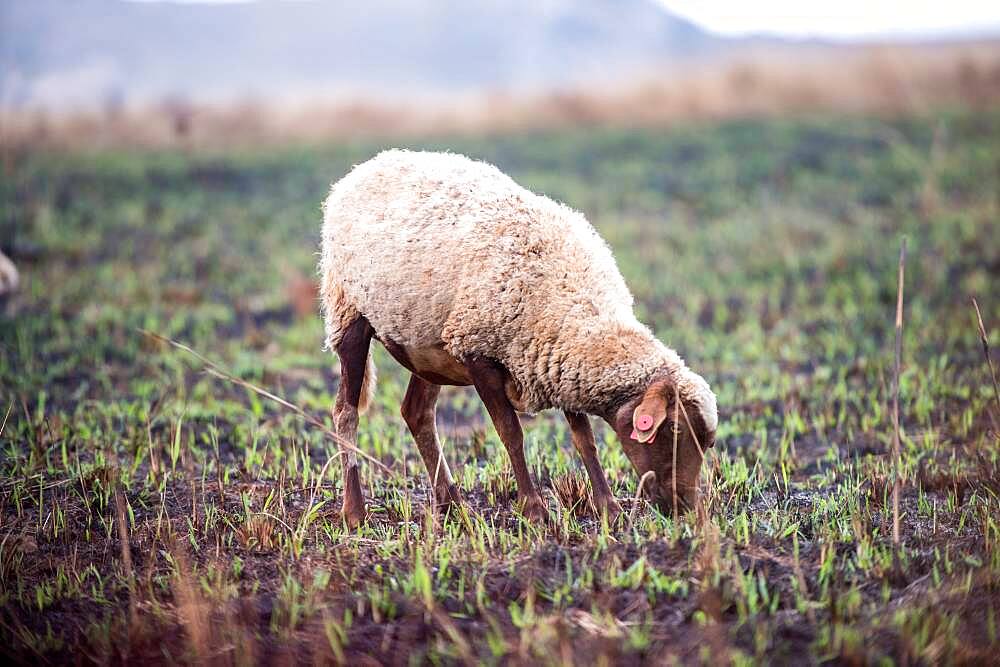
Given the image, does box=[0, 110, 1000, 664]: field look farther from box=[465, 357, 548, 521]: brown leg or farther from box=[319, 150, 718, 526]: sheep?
box=[319, 150, 718, 526]: sheep

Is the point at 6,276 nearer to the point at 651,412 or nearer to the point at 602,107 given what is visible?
the point at 651,412

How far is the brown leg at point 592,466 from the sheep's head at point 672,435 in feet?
0.70

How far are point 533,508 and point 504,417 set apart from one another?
0.44 metres

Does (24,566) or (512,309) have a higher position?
(512,309)

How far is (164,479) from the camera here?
5.18 m

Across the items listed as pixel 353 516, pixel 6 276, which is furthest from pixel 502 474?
pixel 6 276

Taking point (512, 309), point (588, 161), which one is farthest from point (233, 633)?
point (588, 161)

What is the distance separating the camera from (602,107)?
2009 cm

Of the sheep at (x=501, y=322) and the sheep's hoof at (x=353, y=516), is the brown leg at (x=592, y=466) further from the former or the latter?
the sheep's hoof at (x=353, y=516)

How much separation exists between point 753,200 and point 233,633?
11974 mm

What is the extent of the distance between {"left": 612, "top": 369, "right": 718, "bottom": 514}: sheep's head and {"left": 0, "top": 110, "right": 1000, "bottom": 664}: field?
0.14 meters

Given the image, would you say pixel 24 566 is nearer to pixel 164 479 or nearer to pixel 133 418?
pixel 164 479

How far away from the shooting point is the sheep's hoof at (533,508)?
181 inches

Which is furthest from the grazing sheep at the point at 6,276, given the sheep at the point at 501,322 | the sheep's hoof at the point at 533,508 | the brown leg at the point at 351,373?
the sheep's hoof at the point at 533,508
